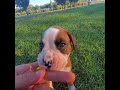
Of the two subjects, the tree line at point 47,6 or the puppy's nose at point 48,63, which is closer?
the puppy's nose at point 48,63

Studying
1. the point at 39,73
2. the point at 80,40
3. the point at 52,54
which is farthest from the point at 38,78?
the point at 80,40

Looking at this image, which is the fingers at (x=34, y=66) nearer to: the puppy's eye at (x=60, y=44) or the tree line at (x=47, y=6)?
the puppy's eye at (x=60, y=44)

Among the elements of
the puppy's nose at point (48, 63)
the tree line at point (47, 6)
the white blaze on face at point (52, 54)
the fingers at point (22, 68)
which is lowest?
the fingers at point (22, 68)

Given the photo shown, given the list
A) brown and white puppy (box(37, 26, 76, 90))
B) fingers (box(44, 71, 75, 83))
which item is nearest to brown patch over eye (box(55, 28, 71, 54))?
brown and white puppy (box(37, 26, 76, 90))

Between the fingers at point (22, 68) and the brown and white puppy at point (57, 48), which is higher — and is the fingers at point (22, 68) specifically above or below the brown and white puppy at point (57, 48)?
below

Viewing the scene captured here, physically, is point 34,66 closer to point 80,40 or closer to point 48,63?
point 48,63

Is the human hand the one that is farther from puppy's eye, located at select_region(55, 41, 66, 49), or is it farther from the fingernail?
puppy's eye, located at select_region(55, 41, 66, 49)

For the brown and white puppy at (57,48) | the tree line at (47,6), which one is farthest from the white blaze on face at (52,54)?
the tree line at (47,6)

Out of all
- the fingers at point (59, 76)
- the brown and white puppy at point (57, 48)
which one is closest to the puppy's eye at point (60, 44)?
the brown and white puppy at point (57, 48)
